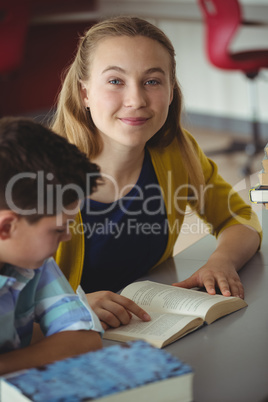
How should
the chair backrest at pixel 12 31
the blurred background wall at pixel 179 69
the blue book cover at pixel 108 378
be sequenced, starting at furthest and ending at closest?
the blurred background wall at pixel 179 69
the chair backrest at pixel 12 31
the blue book cover at pixel 108 378

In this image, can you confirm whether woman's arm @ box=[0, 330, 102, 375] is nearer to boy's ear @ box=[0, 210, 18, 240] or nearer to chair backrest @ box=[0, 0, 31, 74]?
boy's ear @ box=[0, 210, 18, 240]

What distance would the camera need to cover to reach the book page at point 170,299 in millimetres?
1108

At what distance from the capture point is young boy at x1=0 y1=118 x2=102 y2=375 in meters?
0.86

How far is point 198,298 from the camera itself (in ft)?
3.77

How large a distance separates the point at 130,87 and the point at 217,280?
1.51ft

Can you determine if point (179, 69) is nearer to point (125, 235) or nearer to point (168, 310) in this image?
point (125, 235)

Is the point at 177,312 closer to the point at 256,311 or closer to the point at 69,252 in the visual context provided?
the point at 256,311

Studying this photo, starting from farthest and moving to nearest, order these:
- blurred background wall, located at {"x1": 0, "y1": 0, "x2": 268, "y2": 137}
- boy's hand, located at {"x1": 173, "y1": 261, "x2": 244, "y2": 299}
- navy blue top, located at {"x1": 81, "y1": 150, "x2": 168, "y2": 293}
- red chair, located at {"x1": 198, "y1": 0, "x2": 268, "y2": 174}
A: blurred background wall, located at {"x1": 0, "y1": 0, "x2": 268, "y2": 137}, red chair, located at {"x1": 198, "y1": 0, "x2": 268, "y2": 174}, navy blue top, located at {"x1": 81, "y1": 150, "x2": 168, "y2": 293}, boy's hand, located at {"x1": 173, "y1": 261, "x2": 244, "y2": 299}

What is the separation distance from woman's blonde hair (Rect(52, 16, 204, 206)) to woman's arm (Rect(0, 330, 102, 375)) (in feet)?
2.12

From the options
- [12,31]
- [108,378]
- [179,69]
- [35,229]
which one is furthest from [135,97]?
[179,69]

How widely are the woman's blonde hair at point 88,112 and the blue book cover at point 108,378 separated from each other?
826 mm

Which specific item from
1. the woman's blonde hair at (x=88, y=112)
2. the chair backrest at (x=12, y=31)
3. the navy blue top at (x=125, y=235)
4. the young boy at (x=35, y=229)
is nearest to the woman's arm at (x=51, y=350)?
the young boy at (x=35, y=229)

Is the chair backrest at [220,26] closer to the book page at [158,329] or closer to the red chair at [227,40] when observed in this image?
the red chair at [227,40]

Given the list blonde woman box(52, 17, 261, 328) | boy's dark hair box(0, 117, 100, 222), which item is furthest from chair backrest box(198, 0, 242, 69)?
boy's dark hair box(0, 117, 100, 222)
